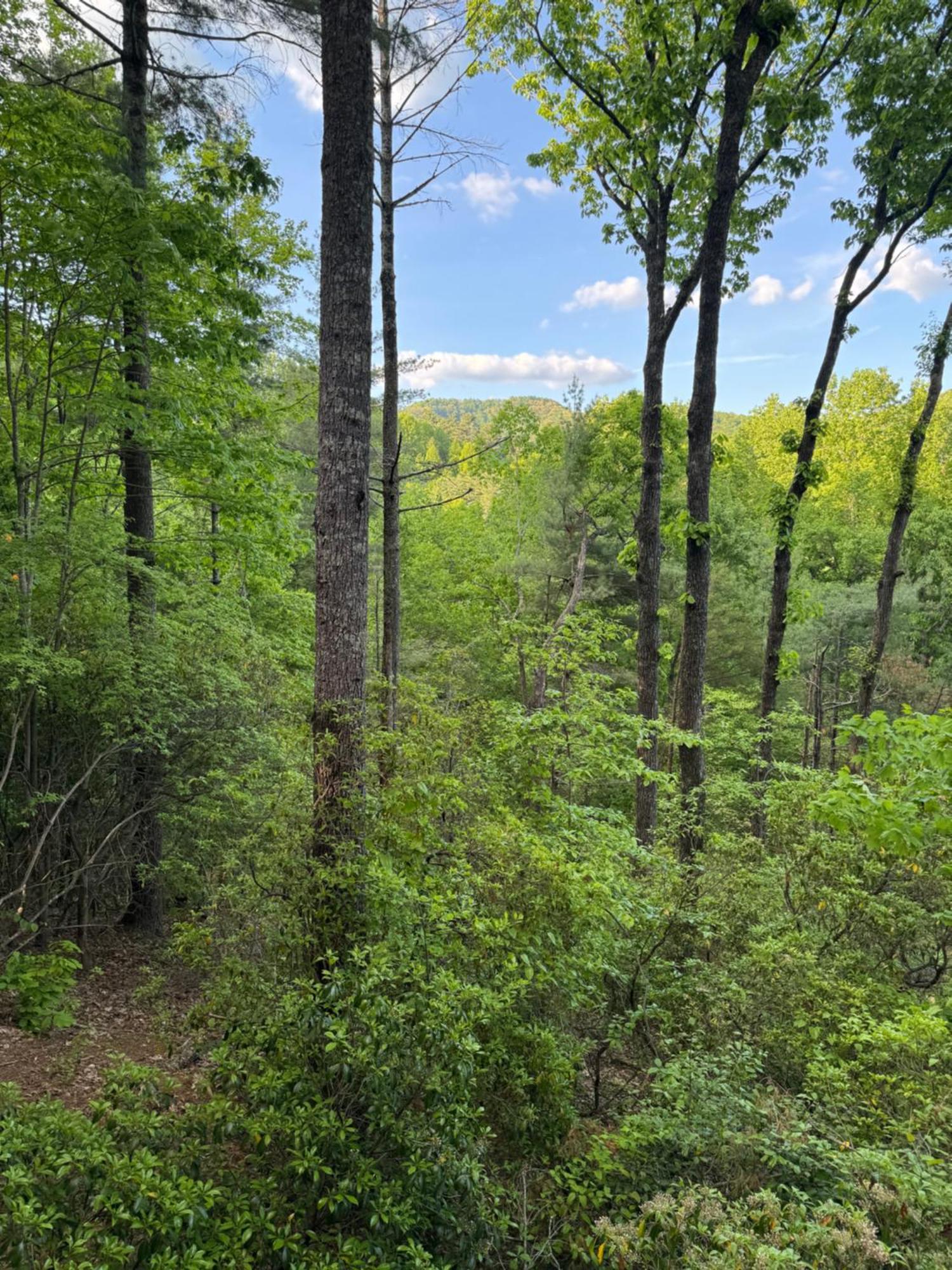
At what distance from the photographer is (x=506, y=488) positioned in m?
25.1

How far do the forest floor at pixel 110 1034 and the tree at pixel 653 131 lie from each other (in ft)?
16.0

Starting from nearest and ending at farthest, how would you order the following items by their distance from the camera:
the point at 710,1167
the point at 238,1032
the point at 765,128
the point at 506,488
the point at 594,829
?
1. the point at 238,1032
2. the point at 710,1167
3. the point at 594,829
4. the point at 765,128
5. the point at 506,488

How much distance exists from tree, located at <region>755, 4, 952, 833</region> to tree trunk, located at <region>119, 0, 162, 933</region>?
6535 mm

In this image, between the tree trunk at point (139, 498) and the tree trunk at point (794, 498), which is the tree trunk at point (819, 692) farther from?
the tree trunk at point (139, 498)

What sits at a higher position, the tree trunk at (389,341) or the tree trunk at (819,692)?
the tree trunk at (389,341)

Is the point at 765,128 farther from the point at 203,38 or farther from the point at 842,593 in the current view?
Answer: the point at 842,593

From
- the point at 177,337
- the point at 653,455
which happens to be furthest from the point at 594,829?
the point at 177,337

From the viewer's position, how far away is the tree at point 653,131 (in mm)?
6930

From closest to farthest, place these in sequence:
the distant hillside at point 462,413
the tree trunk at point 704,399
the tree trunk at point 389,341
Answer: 1. the tree trunk at point 704,399
2. the tree trunk at point 389,341
3. the distant hillside at point 462,413

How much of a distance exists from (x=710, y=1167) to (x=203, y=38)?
9938 mm

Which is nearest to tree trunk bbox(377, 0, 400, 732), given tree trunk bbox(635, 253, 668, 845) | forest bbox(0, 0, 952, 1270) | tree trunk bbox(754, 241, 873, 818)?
forest bbox(0, 0, 952, 1270)

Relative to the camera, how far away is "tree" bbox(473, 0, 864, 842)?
273 inches

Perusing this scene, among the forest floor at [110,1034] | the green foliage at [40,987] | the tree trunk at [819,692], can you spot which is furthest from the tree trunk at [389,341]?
the tree trunk at [819,692]

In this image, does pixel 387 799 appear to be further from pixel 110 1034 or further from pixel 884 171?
pixel 884 171
